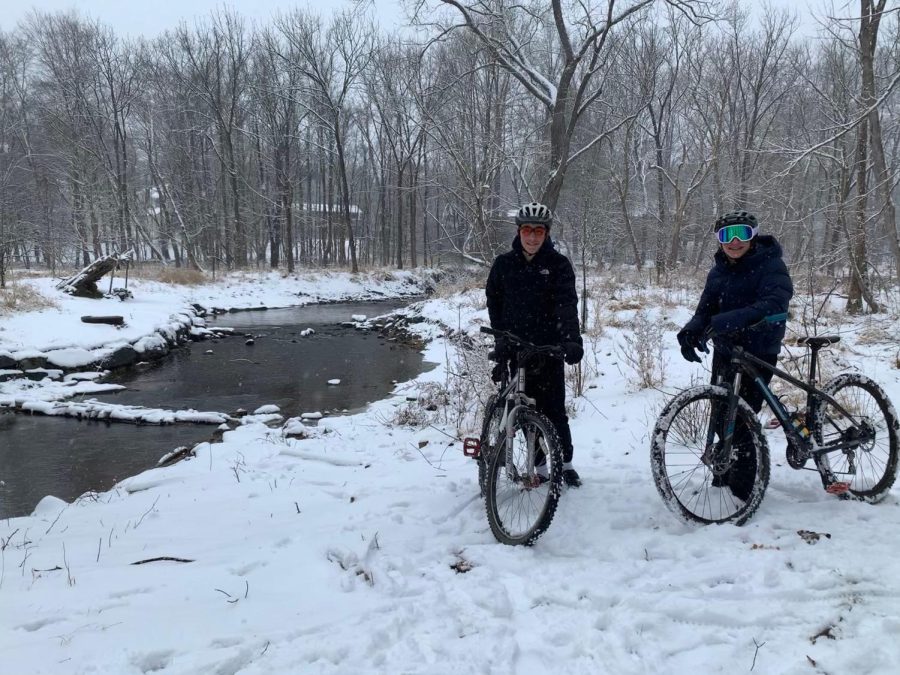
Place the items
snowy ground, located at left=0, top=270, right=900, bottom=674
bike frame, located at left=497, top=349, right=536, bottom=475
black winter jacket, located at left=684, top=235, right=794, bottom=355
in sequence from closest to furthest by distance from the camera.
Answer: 1. snowy ground, located at left=0, top=270, right=900, bottom=674
2. black winter jacket, located at left=684, top=235, right=794, bottom=355
3. bike frame, located at left=497, top=349, right=536, bottom=475

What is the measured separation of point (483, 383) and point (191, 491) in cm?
370

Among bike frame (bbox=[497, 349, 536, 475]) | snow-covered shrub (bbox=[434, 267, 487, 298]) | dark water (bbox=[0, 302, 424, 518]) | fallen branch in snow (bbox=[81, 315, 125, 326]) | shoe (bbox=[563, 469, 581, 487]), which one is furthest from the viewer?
snow-covered shrub (bbox=[434, 267, 487, 298])

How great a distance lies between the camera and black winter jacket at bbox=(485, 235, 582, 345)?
3676mm

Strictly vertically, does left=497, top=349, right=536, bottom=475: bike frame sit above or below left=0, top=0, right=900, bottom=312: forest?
below

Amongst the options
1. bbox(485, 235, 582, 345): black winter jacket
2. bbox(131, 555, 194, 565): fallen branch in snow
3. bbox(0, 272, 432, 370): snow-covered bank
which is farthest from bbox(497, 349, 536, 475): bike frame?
bbox(0, 272, 432, 370): snow-covered bank

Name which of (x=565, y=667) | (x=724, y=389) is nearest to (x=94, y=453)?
(x=565, y=667)

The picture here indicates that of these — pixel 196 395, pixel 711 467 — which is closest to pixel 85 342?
pixel 196 395

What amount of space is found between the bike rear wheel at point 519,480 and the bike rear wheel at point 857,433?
Answer: 5.92 ft

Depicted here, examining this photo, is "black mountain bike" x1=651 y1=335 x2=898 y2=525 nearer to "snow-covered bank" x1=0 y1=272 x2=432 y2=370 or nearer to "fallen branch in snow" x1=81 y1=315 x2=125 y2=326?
"snow-covered bank" x1=0 y1=272 x2=432 y2=370

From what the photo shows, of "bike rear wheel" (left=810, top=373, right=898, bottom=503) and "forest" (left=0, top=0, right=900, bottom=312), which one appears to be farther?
"forest" (left=0, top=0, right=900, bottom=312)

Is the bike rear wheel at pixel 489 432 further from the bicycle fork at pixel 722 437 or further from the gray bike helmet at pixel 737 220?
the gray bike helmet at pixel 737 220

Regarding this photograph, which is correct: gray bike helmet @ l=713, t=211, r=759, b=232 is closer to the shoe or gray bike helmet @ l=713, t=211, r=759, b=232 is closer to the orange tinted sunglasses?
the orange tinted sunglasses

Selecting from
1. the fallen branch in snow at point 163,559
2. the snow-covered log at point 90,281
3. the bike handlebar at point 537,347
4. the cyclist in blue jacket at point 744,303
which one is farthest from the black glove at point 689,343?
the snow-covered log at point 90,281

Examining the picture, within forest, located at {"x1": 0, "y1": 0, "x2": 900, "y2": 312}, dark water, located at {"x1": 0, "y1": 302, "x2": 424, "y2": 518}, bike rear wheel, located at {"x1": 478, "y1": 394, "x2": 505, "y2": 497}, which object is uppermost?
forest, located at {"x1": 0, "y1": 0, "x2": 900, "y2": 312}
